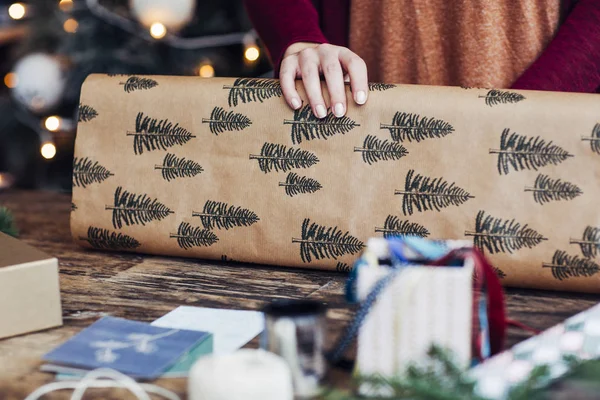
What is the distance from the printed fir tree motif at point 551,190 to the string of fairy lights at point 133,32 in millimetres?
1120

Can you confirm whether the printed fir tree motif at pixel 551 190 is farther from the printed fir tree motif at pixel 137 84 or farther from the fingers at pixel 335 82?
the printed fir tree motif at pixel 137 84

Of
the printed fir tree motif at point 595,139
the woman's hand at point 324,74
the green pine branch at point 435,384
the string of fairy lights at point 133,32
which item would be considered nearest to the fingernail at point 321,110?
the woman's hand at point 324,74

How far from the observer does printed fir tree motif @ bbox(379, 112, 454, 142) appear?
2.97 feet

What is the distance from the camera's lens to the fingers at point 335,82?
94 centimetres

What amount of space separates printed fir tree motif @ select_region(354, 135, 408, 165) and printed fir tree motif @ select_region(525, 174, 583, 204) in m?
0.17

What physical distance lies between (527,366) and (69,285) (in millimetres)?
605

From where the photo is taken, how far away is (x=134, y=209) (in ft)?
3.50

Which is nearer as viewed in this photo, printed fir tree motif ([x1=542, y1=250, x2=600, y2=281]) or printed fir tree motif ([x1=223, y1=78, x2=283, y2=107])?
printed fir tree motif ([x1=542, y1=250, x2=600, y2=281])

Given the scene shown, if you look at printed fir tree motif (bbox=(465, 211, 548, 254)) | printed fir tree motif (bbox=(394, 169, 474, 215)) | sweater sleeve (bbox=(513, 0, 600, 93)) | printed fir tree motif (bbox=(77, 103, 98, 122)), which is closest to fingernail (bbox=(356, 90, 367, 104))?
printed fir tree motif (bbox=(394, 169, 474, 215))

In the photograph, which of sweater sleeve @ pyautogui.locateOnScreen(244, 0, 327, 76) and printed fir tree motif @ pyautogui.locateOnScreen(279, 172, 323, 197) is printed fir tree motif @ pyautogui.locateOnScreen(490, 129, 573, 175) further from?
sweater sleeve @ pyautogui.locateOnScreen(244, 0, 327, 76)

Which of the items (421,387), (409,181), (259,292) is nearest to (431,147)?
(409,181)

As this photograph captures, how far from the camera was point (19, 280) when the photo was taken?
0.75m

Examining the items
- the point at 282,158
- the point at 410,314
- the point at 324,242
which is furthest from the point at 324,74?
the point at 410,314

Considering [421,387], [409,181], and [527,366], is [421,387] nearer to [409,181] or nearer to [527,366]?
[527,366]
